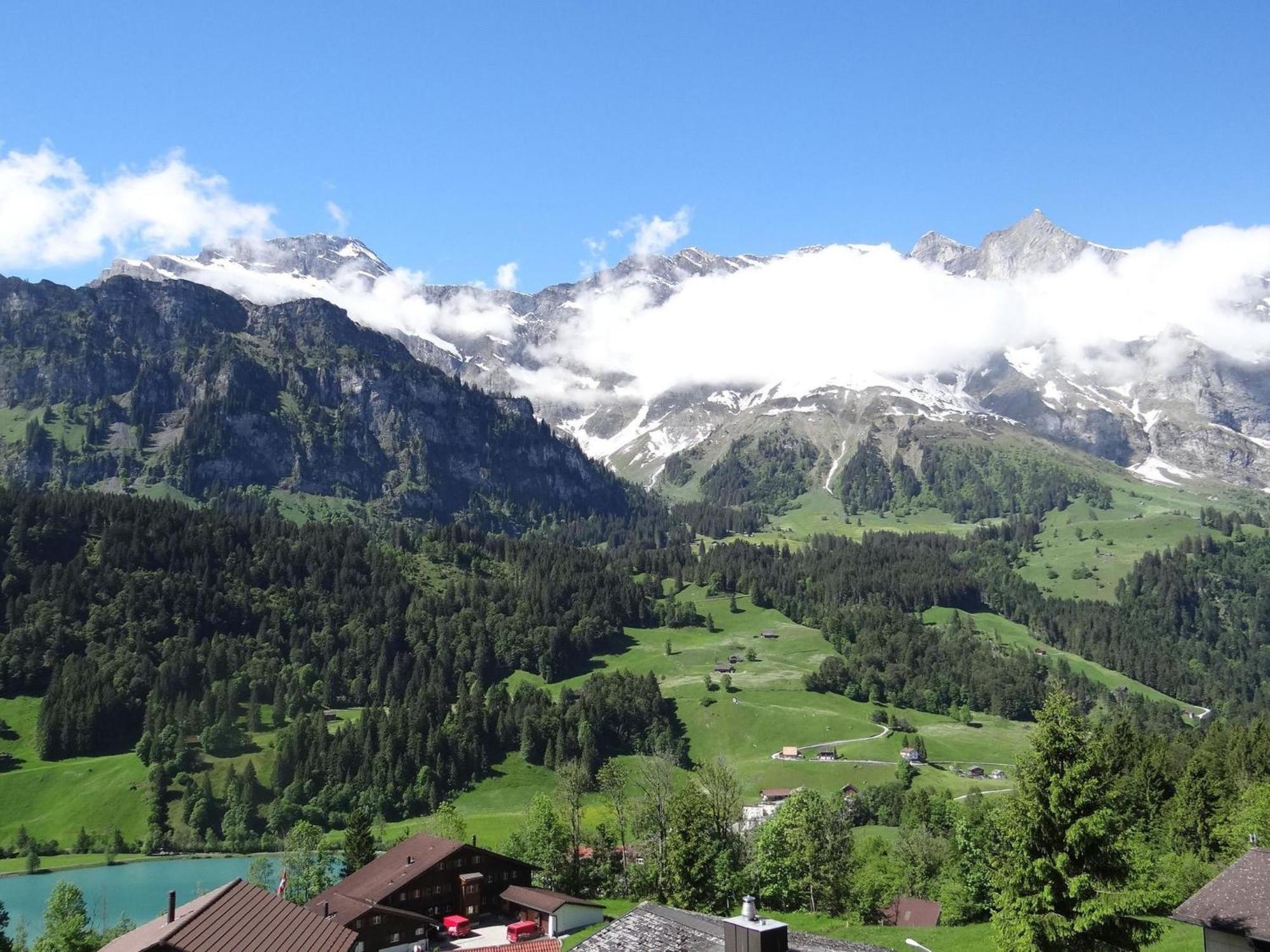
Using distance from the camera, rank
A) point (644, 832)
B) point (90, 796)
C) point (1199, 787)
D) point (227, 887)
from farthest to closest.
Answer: point (90, 796) → point (644, 832) → point (1199, 787) → point (227, 887)

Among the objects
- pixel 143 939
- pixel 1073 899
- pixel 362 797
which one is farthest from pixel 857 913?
pixel 362 797

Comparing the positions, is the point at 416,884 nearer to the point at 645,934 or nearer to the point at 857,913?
the point at 857,913

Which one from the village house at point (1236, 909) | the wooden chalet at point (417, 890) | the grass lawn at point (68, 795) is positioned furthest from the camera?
the grass lawn at point (68, 795)

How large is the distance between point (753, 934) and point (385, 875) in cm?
7023

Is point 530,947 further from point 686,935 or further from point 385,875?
point 686,935

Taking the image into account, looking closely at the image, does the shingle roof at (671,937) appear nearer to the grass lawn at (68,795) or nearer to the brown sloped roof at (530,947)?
the brown sloped roof at (530,947)

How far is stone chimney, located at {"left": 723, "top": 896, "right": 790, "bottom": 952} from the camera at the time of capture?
36219 millimetres

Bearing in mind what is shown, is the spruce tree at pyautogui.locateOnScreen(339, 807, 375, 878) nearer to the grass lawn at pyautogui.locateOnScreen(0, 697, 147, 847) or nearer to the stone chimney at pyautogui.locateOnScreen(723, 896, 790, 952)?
the grass lawn at pyautogui.locateOnScreen(0, 697, 147, 847)

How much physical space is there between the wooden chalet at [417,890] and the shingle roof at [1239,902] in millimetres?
67799

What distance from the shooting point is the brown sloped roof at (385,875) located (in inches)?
3406

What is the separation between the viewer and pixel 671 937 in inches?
1720

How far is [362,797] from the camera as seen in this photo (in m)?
180

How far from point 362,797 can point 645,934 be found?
495 ft

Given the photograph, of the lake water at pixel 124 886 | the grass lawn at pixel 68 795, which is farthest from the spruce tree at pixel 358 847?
the grass lawn at pixel 68 795
